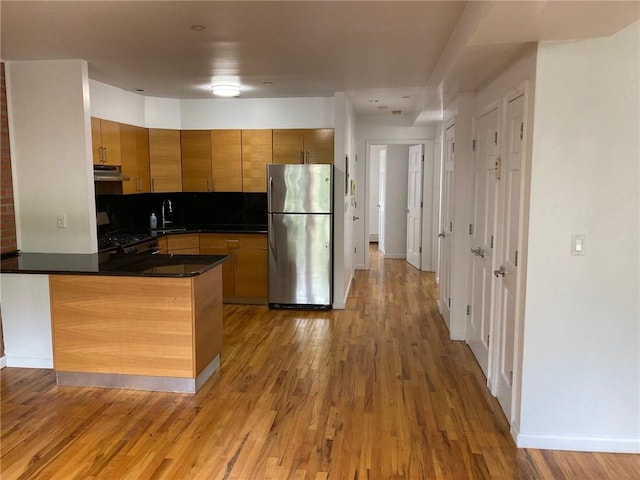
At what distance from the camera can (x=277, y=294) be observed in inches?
223

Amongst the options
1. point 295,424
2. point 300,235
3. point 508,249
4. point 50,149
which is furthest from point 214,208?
point 508,249

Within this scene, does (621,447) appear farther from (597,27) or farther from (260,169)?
(260,169)

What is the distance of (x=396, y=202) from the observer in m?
9.15

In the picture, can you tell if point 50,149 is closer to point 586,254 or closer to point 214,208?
point 214,208

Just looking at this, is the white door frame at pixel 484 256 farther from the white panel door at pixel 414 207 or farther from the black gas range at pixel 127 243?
the white panel door at pixel 414 207

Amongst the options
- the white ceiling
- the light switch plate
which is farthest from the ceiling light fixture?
the light switch plate

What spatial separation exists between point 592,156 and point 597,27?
0.64m

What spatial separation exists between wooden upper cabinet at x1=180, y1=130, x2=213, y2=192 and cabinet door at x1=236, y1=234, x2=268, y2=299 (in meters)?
0.86

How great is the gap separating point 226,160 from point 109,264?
8.78 feet

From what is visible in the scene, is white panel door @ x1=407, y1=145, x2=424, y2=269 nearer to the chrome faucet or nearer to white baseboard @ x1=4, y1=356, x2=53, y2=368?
the chrome faucet

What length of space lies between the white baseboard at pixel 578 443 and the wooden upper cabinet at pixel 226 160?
4.22 metres

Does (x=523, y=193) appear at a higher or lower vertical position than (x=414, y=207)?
higher

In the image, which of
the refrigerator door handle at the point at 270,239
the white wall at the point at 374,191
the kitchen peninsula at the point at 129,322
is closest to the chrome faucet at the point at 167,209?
the refrigerator door handle at the point at 270,239

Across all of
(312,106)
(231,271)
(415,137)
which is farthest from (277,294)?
(415,137)
